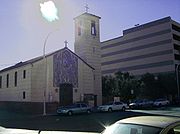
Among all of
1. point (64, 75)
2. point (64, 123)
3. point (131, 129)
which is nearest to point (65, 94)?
point (64, 75)

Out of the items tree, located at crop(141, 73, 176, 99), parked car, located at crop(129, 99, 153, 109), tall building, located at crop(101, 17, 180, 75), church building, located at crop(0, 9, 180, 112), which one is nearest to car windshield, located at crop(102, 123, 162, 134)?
church building, located at crop(0, 9, 180, 112)

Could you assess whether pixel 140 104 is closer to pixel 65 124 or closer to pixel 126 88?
pixel 126 88

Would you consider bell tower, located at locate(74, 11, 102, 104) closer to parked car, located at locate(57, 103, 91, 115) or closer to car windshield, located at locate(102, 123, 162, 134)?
parked car, located at locate(57, 103, 91, 115)

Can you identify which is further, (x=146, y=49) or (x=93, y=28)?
(x=146, y=49)

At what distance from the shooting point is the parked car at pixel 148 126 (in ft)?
16.8

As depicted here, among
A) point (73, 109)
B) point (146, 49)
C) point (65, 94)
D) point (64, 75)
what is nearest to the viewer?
point (73, 109)

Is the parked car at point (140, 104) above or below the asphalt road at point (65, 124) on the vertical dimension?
above

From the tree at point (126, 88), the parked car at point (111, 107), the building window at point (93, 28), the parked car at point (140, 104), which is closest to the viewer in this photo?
the parked car at point (111, 107)

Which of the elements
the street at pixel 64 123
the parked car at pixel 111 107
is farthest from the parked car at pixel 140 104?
the street at pixel 64 123

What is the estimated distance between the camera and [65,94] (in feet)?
147

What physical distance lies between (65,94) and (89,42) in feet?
36.3

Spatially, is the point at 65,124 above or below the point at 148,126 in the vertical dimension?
below

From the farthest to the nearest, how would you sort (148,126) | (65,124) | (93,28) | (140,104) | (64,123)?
(93,28)
(140,104)
(64,123)
(65,124)
(148,126)

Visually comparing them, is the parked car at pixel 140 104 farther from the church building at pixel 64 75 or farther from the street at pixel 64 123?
the street at pixel 64 123
